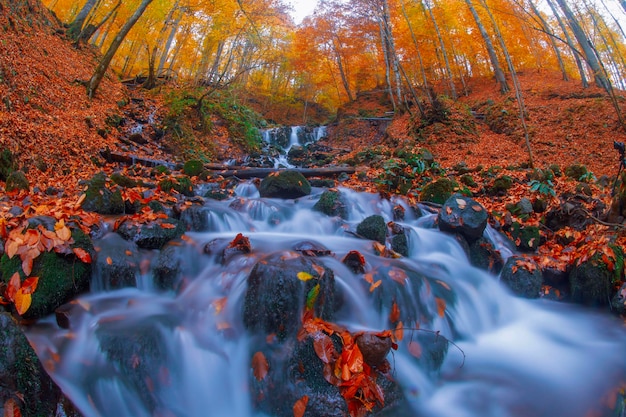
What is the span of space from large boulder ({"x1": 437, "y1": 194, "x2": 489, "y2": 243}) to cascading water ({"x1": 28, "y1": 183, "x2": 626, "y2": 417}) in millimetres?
933

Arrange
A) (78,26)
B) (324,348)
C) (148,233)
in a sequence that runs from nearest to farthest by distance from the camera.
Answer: (324,348)
(148,233)
(78,26)

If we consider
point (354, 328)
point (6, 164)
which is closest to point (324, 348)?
point (354, 328)

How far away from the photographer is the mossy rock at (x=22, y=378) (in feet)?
6.42

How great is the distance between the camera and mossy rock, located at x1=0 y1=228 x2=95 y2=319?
3.15m

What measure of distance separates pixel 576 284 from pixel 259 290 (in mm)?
4124

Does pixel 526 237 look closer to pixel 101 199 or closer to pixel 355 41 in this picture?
pixel 101 199

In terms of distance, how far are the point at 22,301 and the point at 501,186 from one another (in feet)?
27.8

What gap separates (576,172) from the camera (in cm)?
788

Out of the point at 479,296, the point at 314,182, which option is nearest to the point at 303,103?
the point at 314,182

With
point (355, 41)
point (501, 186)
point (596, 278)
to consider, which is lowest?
point (596, 278)

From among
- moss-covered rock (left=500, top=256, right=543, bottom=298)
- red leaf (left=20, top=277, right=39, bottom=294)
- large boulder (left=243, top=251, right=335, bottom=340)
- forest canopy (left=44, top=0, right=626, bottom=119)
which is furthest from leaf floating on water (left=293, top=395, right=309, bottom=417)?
forest canopy (left=44, top=0, right=626, bottom=119)

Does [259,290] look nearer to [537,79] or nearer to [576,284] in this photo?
[576,284]

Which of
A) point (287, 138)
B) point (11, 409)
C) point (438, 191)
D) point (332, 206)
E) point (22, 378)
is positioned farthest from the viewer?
point (287, 138)

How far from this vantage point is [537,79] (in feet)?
66.0
